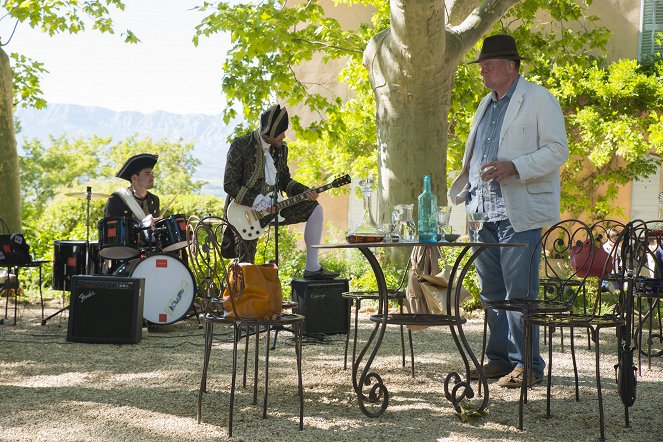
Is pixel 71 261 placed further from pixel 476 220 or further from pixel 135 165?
pixel 476 220

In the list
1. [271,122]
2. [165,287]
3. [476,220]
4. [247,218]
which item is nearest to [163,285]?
[165,287]

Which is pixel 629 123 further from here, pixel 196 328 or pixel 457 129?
pixel 196 328

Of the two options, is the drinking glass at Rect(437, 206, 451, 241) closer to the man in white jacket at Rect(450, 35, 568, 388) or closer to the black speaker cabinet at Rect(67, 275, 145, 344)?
the man in white jacket at Rect(450, 35, 568, 388)

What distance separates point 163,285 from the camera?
27.3ft

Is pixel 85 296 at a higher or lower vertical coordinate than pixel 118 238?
lower

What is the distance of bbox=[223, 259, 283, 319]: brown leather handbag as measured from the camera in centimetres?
451

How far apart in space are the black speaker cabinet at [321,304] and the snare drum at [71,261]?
2166 millimetres

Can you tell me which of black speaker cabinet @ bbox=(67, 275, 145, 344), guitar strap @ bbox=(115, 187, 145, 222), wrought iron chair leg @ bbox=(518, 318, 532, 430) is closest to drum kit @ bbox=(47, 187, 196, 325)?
guitar strap @ bbox=(115, 187, 145, 222)

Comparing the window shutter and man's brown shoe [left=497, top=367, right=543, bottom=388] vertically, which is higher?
the window shutter

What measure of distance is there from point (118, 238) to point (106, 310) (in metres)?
0.76

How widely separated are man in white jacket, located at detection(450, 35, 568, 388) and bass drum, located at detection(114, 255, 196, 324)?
3513 millimetres

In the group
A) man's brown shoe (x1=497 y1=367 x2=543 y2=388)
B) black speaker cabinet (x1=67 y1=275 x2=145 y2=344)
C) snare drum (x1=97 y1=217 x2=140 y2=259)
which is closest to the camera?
man's brown shoe (x1=497 y1=367 x2=543 y2=388)

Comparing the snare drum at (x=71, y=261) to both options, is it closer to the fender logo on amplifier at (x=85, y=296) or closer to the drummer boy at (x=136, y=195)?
the drummer boy at (x=136, y=195)

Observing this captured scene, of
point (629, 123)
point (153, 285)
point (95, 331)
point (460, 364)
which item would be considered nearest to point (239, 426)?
point (460, 364)
